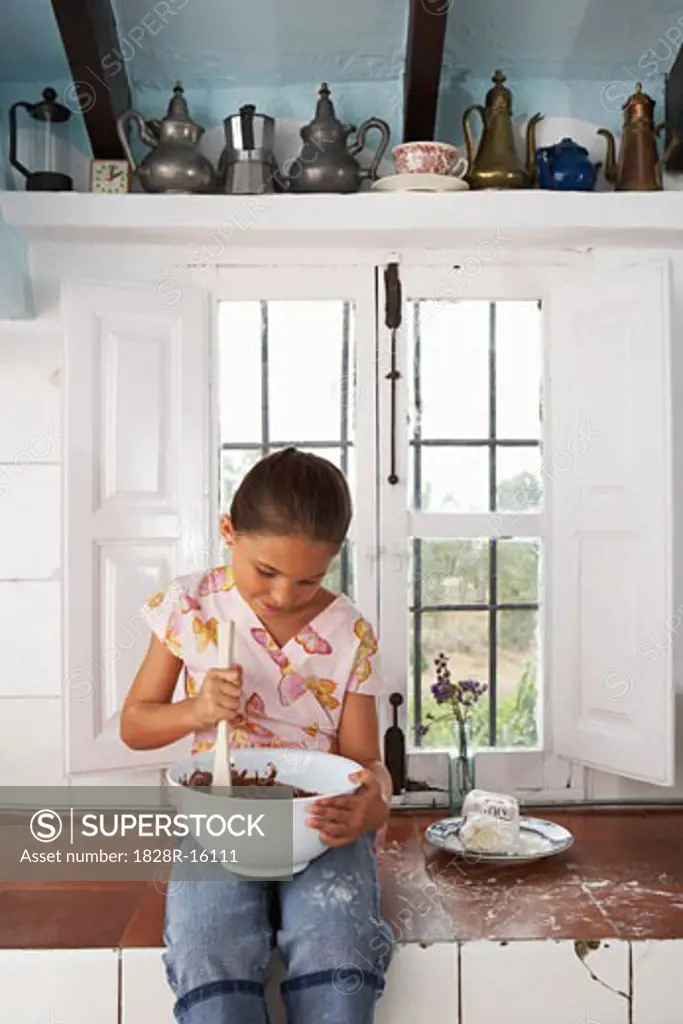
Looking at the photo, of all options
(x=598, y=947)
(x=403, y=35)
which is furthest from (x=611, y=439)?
(x=598, y=947)

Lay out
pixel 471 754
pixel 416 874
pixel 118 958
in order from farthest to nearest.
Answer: pixel 471 754
pixel 416 874
pixel 118 958

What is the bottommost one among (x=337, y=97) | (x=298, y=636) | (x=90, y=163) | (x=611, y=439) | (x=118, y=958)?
(x=118, y=958)

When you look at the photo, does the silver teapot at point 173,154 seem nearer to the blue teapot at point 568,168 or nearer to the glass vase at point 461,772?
the blue teapot at point 568,168

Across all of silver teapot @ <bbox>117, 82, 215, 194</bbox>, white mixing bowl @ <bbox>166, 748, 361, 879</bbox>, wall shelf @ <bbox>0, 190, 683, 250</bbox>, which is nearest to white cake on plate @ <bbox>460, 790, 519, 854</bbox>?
white mixing bowl @ <bbox>166, 748, 361, 879</bbox>

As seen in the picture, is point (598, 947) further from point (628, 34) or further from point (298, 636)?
point (628, 34)

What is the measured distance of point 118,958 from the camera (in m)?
1.91

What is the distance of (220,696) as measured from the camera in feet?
5.73

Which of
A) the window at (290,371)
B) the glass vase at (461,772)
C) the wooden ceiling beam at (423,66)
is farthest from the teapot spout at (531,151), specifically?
the glass vase at (461,772)

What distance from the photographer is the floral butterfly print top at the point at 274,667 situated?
194 centimetres

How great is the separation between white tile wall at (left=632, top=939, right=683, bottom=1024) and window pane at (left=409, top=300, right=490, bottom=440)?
1.32m

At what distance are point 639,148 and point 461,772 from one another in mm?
1492

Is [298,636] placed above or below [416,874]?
above

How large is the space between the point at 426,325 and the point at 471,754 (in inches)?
40.2

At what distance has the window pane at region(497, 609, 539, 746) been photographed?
291 centimetres
